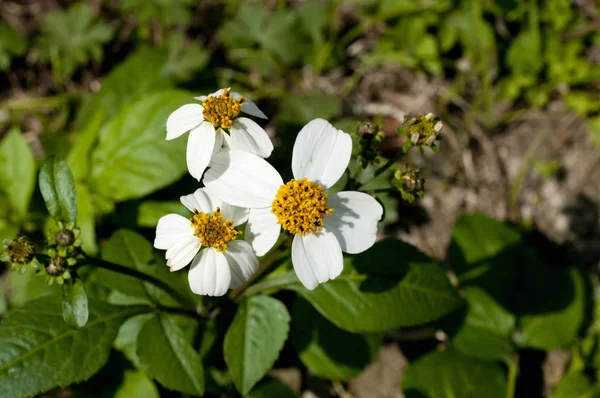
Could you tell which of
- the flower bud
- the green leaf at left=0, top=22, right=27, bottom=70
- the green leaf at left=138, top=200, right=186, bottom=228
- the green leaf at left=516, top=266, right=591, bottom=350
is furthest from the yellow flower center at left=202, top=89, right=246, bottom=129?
the green leaf at left=0, top=22, right=27, bottom=70

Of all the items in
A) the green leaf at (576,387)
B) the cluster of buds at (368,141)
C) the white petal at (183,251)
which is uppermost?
the cluster of buds at (368,141)

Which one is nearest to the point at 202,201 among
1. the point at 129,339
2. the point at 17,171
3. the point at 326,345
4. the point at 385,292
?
the point at 385,292

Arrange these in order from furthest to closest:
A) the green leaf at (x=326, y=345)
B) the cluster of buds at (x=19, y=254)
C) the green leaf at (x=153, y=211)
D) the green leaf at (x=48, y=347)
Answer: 1. the green leaf at (x=153, y=211)
2. the green leaf at (x=326, y=345)
3. the green leaf at (x=48, y=347)
4. the cluster of buds at (x=19, y=254)

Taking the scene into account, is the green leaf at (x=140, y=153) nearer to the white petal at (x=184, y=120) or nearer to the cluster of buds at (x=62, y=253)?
the white petal at (x=184, y=120)

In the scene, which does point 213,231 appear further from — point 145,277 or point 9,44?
point 9,44

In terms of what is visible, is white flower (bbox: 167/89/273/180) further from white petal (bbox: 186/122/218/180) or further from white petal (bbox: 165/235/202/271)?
white petal (bbox: 165/235/202/271)

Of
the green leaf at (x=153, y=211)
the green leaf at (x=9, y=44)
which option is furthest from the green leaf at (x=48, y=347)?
the green leaf at (x=9, y=44)
